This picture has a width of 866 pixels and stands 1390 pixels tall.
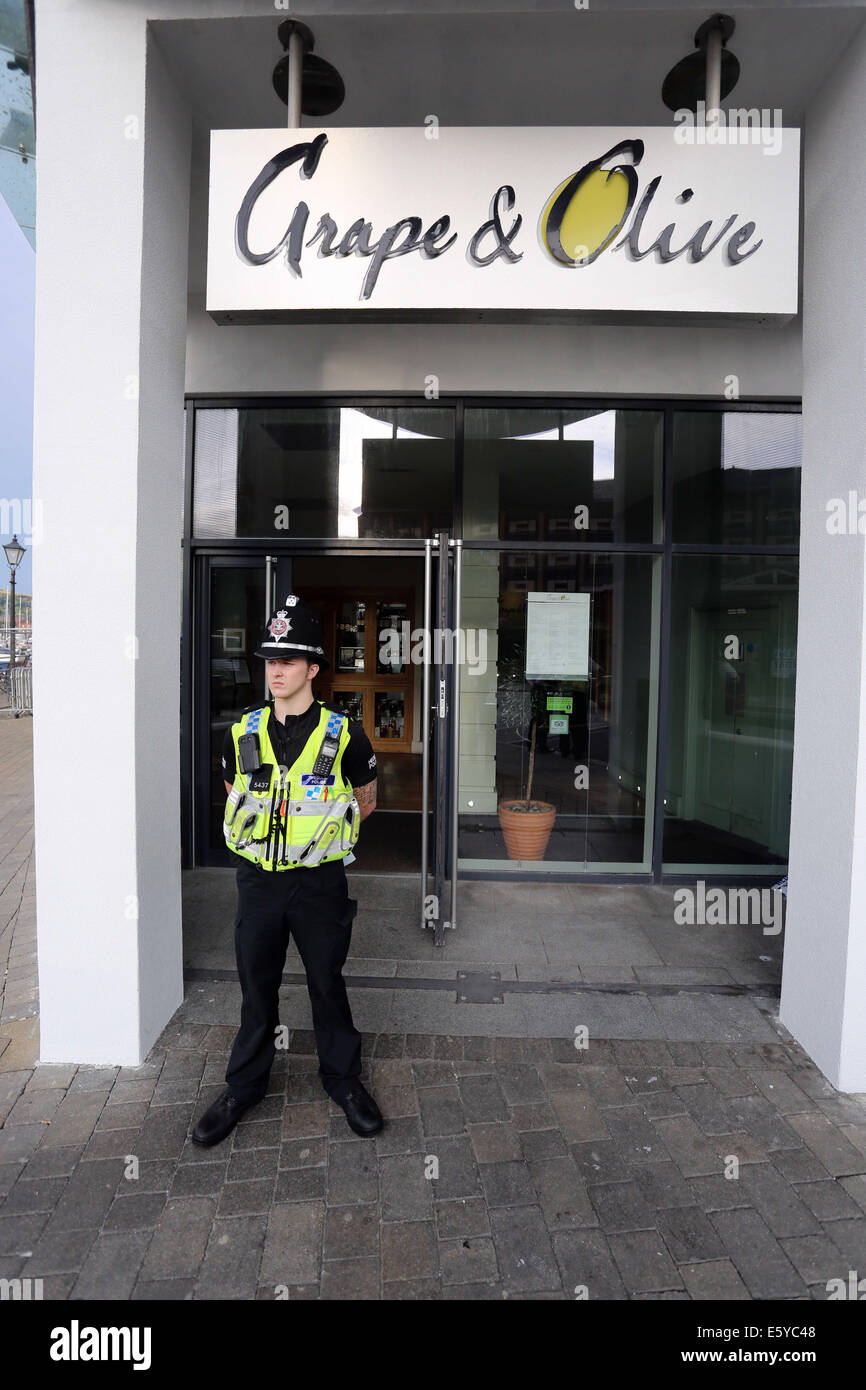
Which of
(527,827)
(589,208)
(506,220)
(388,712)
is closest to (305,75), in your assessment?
(506,220)

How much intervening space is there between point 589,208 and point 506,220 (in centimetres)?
36

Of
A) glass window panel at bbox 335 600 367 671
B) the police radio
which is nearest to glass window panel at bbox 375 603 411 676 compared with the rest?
glass window panel at bbox 335 600 367 671

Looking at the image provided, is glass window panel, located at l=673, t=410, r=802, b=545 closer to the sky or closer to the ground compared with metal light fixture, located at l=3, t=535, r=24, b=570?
closer to the ground

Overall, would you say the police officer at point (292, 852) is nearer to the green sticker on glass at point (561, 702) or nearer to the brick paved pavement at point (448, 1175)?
the brick paved pavement at point (448, 1175)

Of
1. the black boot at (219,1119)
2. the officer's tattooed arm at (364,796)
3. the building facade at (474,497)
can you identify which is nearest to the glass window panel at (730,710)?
the building facade at (474,497)

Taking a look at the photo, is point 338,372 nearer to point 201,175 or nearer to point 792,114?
point 201,175

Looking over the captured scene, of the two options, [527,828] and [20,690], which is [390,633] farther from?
[20,690]

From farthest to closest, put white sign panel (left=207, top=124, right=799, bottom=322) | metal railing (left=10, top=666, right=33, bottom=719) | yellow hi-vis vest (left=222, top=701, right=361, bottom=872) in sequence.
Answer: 1. metal railing (left=10, top=666, right=33, bottom=719)
2. white sign panel (left=207, top=124, right=799, bottom=322)
3. yellow hi-vis vest (left=222, top=701, right=361, bottom=872)

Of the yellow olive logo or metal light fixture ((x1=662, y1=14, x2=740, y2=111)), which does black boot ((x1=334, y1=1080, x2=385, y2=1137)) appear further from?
metal light fixture ((x1=662, y1=14, x2=740, y2=111))

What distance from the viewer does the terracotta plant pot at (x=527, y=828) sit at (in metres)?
5.33

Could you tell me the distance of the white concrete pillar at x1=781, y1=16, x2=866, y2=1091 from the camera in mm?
2795

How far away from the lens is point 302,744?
2494mm

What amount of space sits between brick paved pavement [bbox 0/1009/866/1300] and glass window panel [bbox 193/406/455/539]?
12.0 feet

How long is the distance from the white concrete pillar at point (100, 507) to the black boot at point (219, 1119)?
1.93 feet
